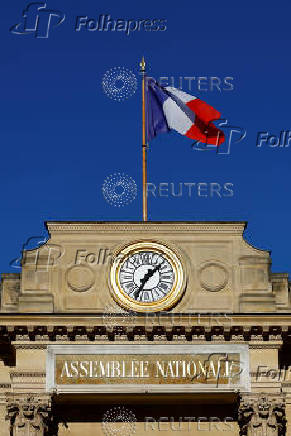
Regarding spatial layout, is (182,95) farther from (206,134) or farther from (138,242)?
(138,242)

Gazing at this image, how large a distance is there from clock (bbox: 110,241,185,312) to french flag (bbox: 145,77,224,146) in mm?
5384

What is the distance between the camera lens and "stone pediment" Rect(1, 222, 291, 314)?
5316 cm

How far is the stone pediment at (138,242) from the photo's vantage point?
53.2 metres

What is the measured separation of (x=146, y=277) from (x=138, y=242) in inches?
55.0

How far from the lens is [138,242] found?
5394 centimetres

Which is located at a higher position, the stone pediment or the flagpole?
the flagpole

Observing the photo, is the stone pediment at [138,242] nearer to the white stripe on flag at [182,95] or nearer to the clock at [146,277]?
the clock at [146,277]

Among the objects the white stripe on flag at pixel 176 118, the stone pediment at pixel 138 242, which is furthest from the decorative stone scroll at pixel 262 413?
the white stripe on flag at pixel 176 118

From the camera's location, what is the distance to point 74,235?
54156 millimetres

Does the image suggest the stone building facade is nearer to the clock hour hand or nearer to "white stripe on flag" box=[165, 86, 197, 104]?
the clock hour hand

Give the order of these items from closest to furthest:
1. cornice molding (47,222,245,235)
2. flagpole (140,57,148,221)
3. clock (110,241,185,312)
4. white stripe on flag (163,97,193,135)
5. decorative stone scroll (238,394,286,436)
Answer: decorative stone scroll (238,394,286,436)
clock (110,241,185,312)
cornice molding (47,222,245,235)
flagpole (140,57,148,221)
white stripe on flag (163,97,193,135)

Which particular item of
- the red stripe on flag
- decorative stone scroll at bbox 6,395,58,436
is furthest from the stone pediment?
the red stripe on flag

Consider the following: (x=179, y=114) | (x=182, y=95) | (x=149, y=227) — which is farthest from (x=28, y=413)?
(x=182, y=95)

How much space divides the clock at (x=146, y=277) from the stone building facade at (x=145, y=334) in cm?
4
